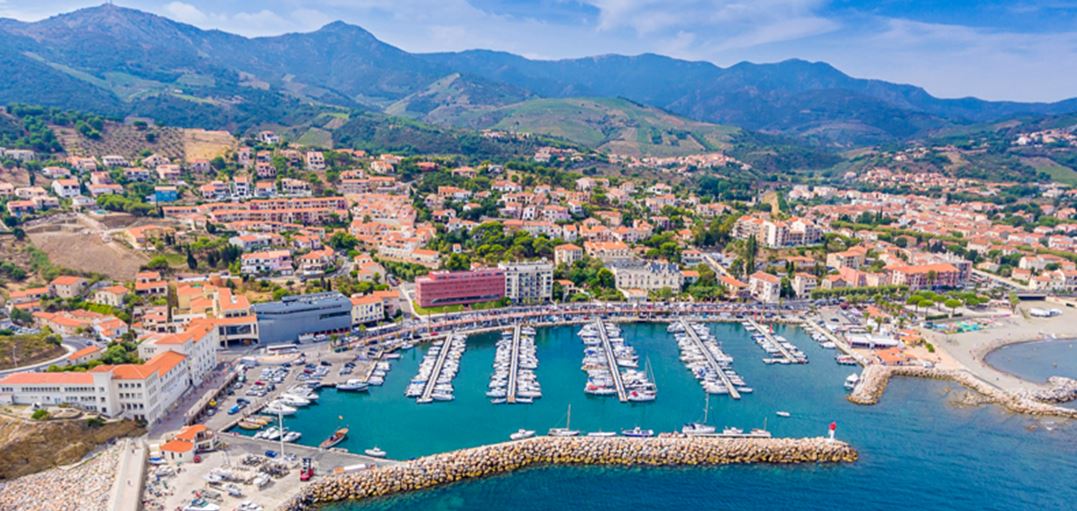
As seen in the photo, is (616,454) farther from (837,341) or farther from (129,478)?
(837,341)

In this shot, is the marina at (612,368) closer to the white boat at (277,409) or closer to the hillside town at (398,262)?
the hillside town at (398,262)

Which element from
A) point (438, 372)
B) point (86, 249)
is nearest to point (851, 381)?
point (438, 372)

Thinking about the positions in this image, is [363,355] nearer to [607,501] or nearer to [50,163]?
[607,501]

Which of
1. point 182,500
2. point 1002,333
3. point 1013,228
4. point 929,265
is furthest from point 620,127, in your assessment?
point 182,500

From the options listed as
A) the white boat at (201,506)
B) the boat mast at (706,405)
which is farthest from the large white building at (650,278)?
the white boat at (201,506)

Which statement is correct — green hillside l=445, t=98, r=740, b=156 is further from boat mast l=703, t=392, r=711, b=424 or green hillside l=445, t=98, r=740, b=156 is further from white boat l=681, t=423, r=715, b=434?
white boat l=681, t=423, r=715, b=434

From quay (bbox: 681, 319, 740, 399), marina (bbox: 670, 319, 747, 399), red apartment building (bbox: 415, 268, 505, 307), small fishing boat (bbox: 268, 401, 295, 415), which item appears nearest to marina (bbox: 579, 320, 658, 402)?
marina (bbox: 670, 319, 747, 399)
